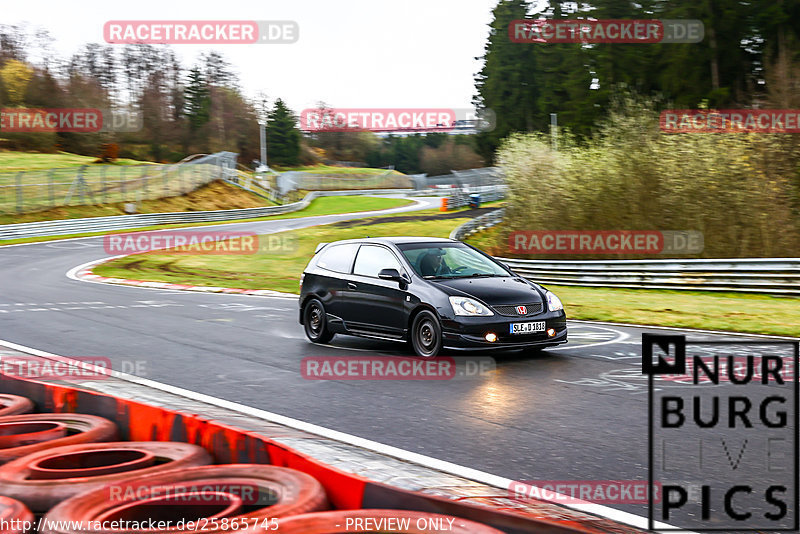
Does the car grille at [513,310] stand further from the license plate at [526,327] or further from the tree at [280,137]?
the tree at [280,137]

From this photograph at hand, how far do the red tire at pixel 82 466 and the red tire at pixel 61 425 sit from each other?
0.20 m

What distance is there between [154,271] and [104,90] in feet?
243

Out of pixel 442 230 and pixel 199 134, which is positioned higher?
pixel 199 134

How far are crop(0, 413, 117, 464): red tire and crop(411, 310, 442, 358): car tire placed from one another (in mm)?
4961

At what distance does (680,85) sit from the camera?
48250 mm

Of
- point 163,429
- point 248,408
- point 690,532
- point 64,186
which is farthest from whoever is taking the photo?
point 64,186

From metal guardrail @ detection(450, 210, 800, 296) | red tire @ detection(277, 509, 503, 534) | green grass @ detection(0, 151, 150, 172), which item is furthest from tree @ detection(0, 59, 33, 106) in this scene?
red tire @ detection(277, 509, 503, 534)

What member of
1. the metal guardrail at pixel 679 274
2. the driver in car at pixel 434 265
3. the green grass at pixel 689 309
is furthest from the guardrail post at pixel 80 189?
the driver in car at pixel 434 265

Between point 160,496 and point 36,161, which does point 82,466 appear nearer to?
point 160,496

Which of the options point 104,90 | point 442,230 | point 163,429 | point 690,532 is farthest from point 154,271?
point 104,90

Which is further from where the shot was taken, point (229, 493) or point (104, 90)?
point (104, 90)

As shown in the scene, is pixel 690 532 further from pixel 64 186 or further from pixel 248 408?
pixel 64 186

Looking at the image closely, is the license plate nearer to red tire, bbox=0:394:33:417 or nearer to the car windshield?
the car windshield

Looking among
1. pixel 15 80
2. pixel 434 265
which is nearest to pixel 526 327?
pixel 434 265
